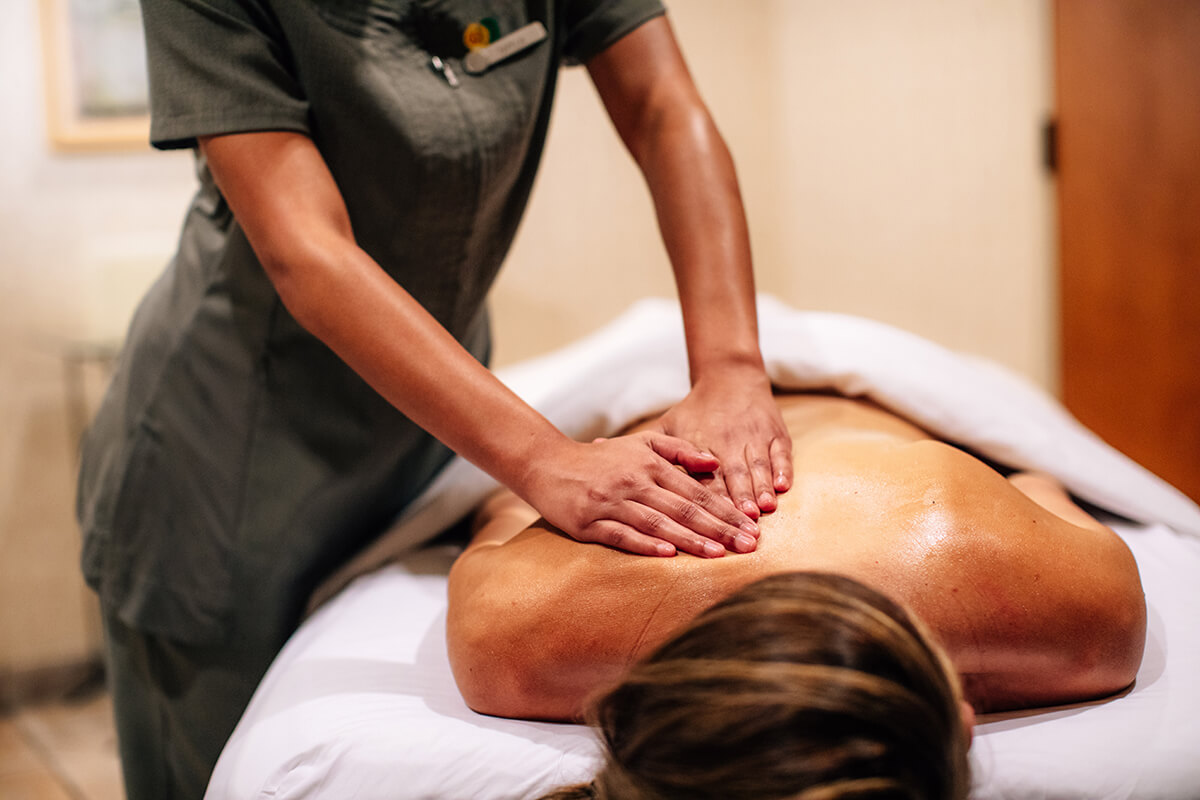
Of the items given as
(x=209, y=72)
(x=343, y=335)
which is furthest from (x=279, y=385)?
(x=209, y=72)

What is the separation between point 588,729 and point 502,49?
69 cm

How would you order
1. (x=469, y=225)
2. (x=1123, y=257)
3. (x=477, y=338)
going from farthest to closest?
(x=1123, y=257), (x=477, y=338), (x=469, y=225)

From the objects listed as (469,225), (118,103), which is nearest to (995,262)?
(469,225)

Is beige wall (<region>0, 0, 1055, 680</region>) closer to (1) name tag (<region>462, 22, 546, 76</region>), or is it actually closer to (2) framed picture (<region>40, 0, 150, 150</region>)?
(2) framed picture (<region>40, 0, 150, 150</region>)

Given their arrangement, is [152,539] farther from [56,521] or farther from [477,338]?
[56,521]

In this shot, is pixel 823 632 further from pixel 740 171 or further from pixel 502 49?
pixel 740 171

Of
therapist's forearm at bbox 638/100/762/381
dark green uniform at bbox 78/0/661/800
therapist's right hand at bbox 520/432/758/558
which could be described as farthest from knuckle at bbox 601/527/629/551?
dark green uniform at bbox 78/0/661/800

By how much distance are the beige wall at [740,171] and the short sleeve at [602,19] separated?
1.57 m

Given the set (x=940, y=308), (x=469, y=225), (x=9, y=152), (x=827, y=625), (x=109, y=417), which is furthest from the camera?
(x=940, y=308)

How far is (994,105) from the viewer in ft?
7.54

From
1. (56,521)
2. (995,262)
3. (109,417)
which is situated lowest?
(56,521)

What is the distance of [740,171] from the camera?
2955mm

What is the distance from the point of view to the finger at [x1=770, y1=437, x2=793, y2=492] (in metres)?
0.81

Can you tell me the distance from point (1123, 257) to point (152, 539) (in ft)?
6.80
